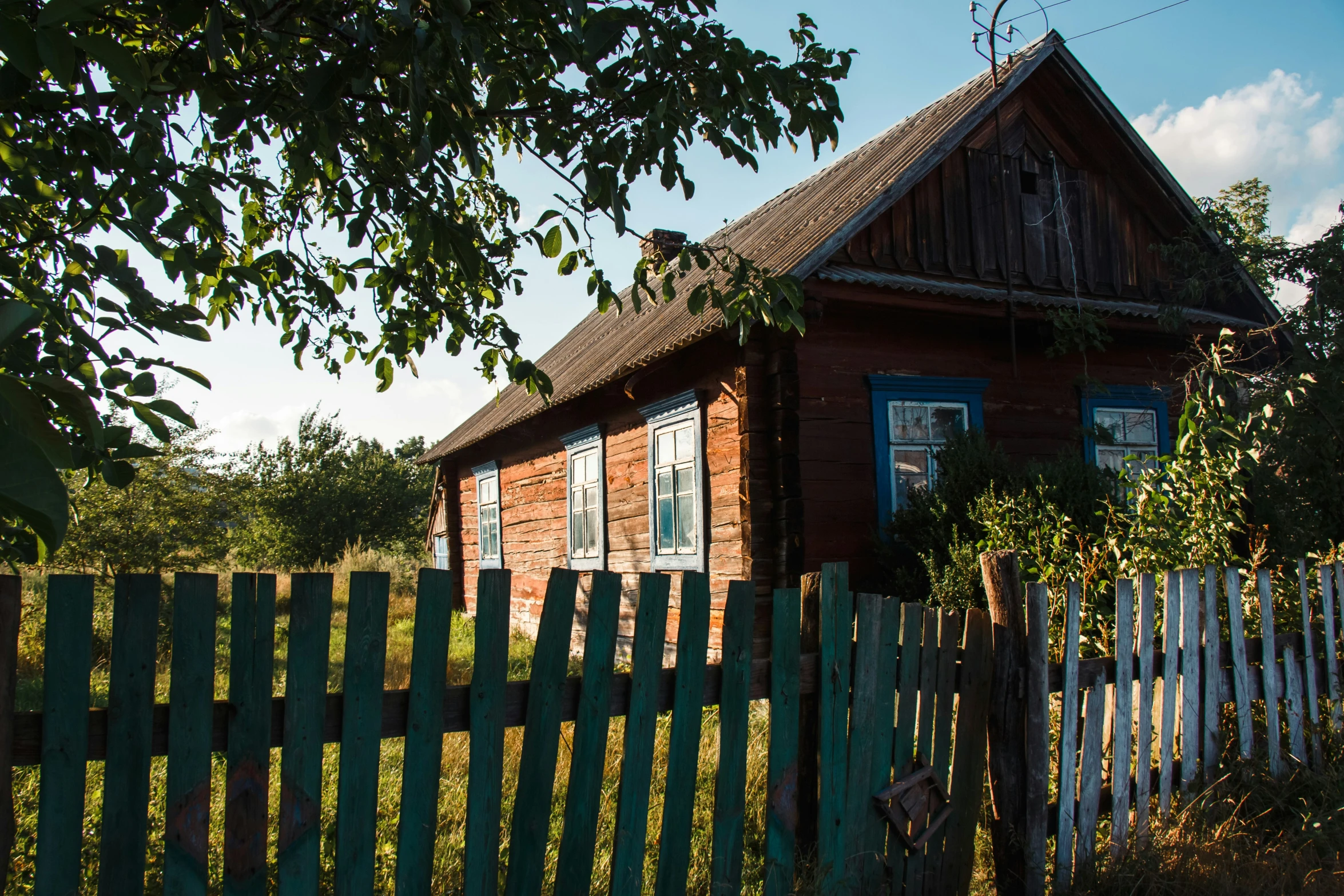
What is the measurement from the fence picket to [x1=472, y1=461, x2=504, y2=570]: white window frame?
10.8m

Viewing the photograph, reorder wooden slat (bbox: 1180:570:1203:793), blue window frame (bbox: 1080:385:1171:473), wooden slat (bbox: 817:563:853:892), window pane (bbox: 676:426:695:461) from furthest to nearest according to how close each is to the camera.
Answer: blue window frame (bbox: 1080:385:1171:473)
window pane (bbox: 676:426:695:461)
wooden slat (bbox: 1180:570:1203:793)
wooden slat (bbox: 817:563:853:892)

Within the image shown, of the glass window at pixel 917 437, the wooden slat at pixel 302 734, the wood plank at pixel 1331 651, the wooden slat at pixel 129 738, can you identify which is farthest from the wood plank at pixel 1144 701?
the glass window at pixel 917 437

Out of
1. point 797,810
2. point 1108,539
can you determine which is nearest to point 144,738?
point 797,810

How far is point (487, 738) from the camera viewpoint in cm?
235

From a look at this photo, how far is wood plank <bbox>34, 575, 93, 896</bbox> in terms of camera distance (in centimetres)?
188

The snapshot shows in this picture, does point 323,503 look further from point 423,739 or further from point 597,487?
point 423,739

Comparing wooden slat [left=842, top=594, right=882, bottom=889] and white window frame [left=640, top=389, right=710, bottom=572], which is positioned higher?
white window frame [left=640, top=389, right=710, bottom=572]

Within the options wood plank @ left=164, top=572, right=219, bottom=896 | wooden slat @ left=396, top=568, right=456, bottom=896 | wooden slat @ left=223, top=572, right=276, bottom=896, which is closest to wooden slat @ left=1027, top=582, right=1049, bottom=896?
wooden slat @ left=396, top=568, right=456, bottom=896

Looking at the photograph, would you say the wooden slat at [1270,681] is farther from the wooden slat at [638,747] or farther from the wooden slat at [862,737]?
the wooden slat at [638,747]

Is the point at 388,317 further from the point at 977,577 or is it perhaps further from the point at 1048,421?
the point at 1048,421

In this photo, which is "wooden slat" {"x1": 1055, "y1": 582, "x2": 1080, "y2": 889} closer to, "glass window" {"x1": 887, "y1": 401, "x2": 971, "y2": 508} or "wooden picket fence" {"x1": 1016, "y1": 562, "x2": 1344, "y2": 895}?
"wooden picket fence" {"x1": 1016, "y1": 562, "x2": 1344, "y2": 895}

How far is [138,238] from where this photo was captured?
2.20 metres

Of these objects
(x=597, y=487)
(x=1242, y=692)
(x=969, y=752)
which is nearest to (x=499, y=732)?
(x=969, y=752)

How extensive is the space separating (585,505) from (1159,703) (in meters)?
7.55
